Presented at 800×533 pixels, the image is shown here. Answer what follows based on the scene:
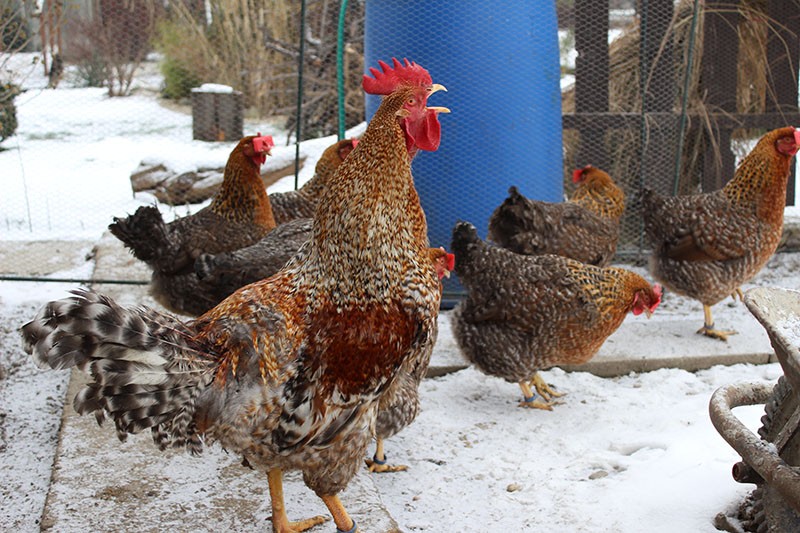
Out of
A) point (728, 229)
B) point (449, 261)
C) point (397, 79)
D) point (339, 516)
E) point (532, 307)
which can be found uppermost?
point (397, 79)

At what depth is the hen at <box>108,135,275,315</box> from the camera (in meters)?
3.94

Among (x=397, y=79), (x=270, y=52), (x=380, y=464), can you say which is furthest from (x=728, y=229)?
(x=270, y=52)

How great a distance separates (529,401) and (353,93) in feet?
17.8

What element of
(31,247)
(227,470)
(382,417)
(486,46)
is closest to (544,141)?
(486,46)

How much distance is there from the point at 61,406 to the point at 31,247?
2.81 meters

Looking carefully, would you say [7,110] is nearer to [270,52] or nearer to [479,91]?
[479,91]

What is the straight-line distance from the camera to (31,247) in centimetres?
614

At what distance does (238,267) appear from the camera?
3.62 metres

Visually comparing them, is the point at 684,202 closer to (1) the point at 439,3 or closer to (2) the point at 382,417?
(1) the point at 439,3

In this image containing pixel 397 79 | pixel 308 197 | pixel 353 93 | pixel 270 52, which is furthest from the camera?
pixel 270 52

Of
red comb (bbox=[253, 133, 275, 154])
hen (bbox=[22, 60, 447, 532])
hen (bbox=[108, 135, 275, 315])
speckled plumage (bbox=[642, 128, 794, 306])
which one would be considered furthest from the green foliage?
speckled plumage (bbox=[642, 128, 794, 306])

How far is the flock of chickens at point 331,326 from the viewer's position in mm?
2111

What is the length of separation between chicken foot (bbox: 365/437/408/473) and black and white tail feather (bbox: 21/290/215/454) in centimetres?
118

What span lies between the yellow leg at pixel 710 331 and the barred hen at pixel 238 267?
8.10 ft
